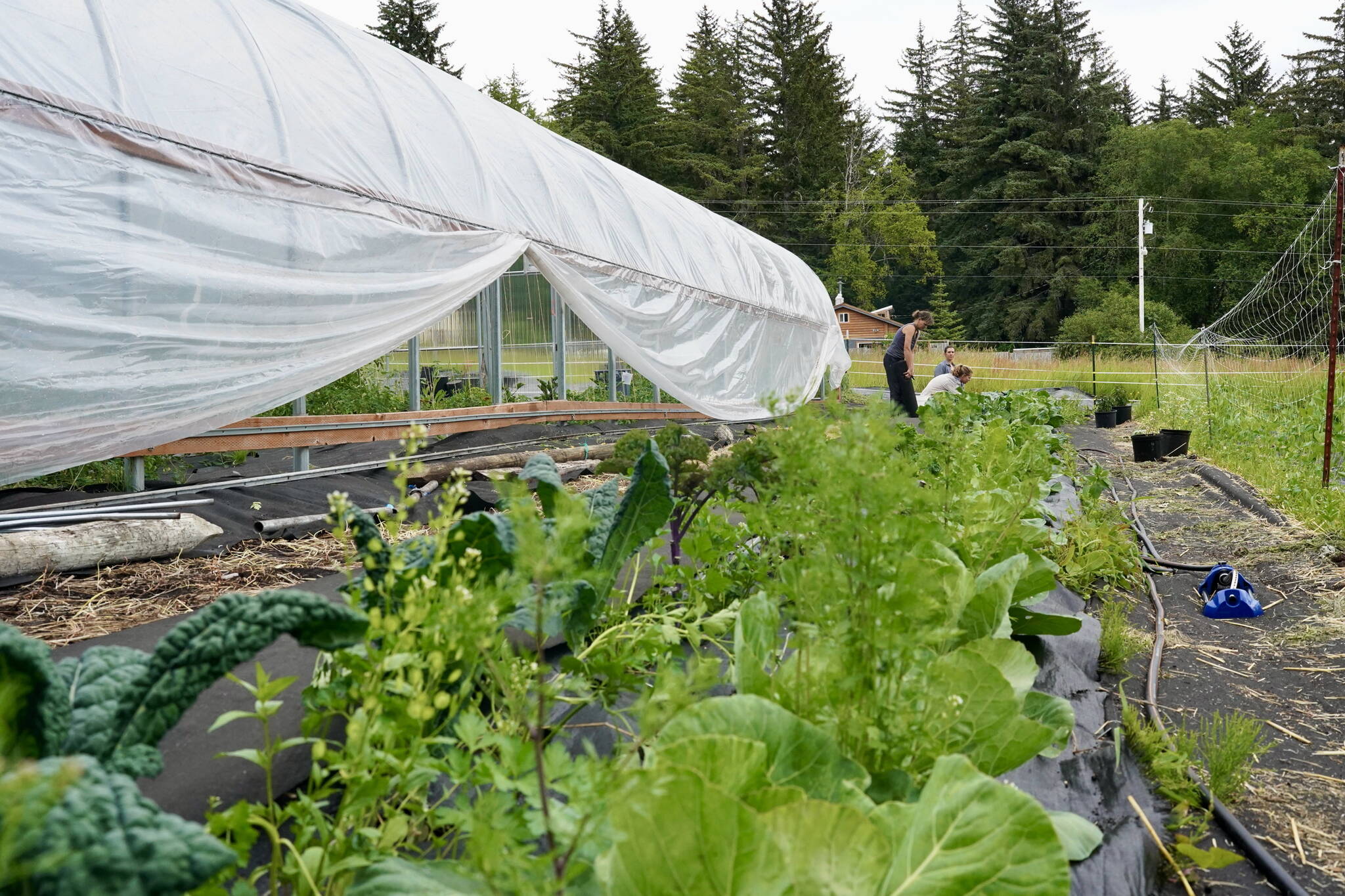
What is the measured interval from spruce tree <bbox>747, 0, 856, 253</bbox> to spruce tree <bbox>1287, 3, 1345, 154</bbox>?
17.9m

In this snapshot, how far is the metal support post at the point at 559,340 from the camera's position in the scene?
8.38m

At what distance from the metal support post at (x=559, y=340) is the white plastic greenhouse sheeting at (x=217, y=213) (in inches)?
91.8

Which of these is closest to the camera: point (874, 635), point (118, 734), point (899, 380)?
point (118, 734)

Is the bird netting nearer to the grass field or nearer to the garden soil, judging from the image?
the grass field

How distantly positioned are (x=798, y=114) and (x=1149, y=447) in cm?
3029

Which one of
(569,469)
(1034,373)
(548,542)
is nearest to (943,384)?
(569,469)

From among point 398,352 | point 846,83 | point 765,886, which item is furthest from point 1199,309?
point 765,886

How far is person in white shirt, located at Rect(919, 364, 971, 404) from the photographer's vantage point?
29.3 ft

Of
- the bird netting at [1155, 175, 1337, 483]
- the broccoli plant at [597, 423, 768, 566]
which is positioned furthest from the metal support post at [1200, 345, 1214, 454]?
the broccoli plant at [597, 423, 768, 566]

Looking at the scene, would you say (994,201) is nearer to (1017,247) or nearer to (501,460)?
(1017,247)

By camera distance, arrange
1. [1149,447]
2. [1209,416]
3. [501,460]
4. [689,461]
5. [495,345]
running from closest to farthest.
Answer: [689,461] < [501,460] < [495,345] < [1149,447] < [1209,416]

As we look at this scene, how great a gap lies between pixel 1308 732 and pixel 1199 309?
36.2 meters

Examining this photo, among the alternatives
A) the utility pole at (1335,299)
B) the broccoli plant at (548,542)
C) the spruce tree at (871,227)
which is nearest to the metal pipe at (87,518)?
the broccoli plant at (548,542)

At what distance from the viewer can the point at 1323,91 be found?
117 feet
